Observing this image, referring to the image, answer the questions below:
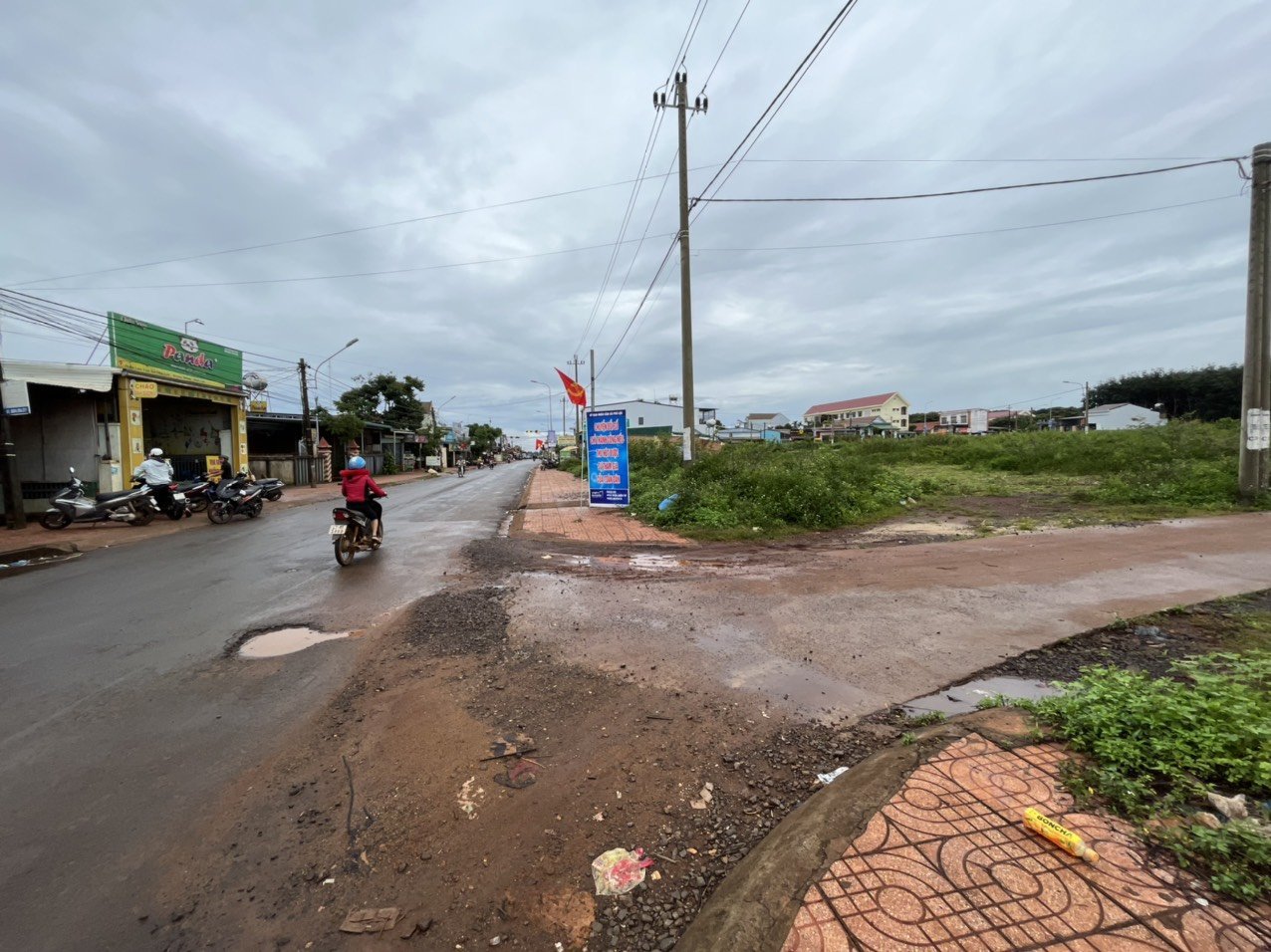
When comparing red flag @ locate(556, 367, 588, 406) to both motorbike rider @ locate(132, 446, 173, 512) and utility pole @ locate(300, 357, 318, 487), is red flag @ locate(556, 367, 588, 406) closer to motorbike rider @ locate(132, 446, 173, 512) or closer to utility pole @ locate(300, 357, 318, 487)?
→ motorbike rider @ locate(132, 446, 173, 512)

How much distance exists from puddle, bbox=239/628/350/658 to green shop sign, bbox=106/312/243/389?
16.3 meters

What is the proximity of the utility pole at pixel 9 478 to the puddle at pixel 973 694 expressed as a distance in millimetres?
17823

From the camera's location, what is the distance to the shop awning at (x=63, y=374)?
13.3m

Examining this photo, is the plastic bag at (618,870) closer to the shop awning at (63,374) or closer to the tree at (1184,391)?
the shop awning at (63,374)

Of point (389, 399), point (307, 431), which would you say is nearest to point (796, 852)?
point (307, 431)

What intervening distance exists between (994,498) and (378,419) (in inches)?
1870

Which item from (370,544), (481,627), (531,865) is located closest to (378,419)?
(370,544)

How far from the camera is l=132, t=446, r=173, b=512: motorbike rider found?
13.4m

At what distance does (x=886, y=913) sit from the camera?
1.84m

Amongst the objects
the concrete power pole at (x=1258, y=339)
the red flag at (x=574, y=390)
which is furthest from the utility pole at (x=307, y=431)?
the concrete power pole at (x=1258, y=339)

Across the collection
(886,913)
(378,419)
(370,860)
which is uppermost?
(378,419)

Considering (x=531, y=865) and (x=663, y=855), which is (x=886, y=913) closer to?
(x=663, y=855)

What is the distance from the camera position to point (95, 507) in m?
12.5

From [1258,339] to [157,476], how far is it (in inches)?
962
